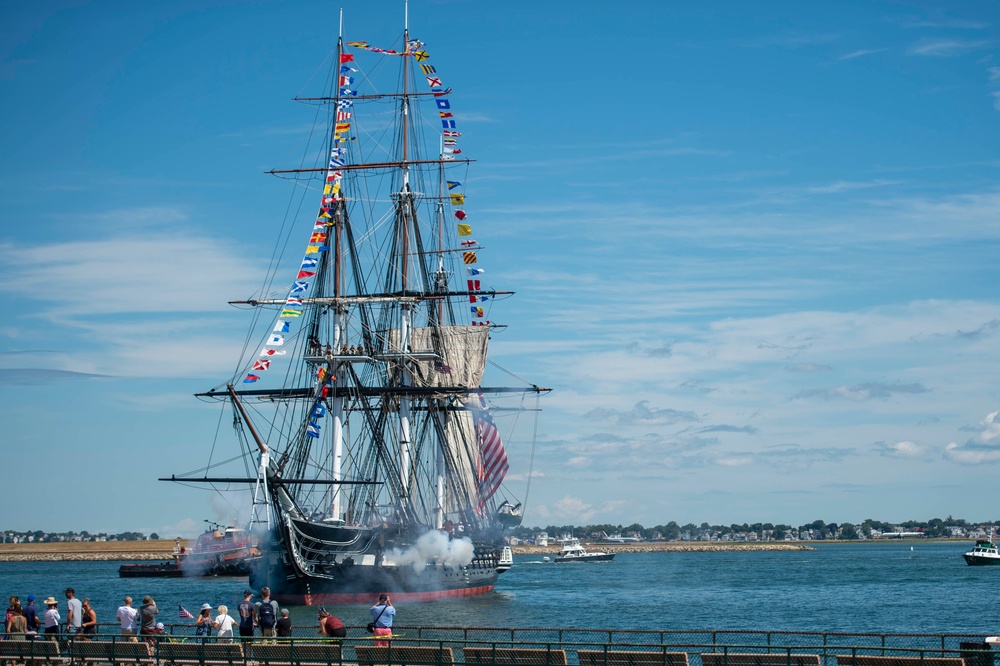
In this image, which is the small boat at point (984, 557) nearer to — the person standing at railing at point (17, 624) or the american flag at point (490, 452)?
the american flag at point (490, 452)

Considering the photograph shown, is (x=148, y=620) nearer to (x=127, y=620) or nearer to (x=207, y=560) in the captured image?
(x=127, y=620)

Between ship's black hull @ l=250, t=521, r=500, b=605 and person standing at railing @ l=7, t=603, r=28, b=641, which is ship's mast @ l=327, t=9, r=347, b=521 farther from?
person standing at railing @ l=7, t=603, r=28, b=641

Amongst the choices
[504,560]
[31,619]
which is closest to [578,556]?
[504,560]

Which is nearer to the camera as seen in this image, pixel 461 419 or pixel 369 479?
pixel 369 479

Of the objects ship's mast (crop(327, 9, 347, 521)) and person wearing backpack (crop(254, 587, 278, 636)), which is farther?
ship's mast (crop(327, 9, 347, 521))

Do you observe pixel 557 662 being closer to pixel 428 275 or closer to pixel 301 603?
pixel 301 603

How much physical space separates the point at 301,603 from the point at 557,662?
44.0 m

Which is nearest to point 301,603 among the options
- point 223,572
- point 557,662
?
point 557,662

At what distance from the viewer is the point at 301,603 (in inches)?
2618

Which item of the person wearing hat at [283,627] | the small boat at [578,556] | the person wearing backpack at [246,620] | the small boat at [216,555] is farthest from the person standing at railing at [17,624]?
the small boat at [578,556]

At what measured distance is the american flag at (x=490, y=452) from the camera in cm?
9100

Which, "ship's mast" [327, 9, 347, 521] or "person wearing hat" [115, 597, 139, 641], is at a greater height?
"ship's mast" [327, 9, 347, 521]

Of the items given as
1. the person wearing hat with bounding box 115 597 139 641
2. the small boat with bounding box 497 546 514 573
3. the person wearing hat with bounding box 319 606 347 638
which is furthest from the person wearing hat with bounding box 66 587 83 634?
the small boat with bounding box 497 546 514 573

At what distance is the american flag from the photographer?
91.0 meters
